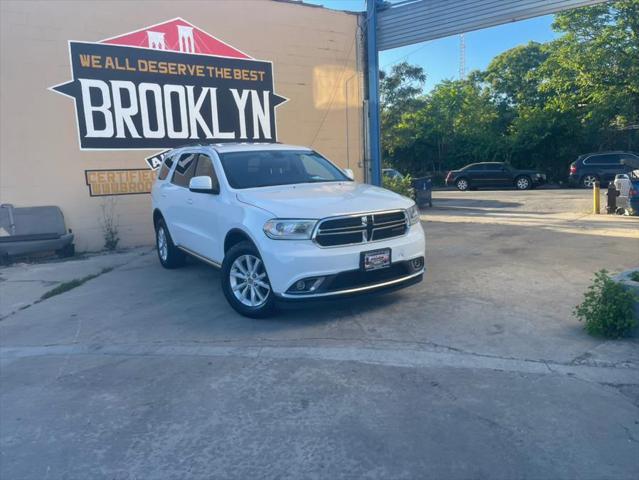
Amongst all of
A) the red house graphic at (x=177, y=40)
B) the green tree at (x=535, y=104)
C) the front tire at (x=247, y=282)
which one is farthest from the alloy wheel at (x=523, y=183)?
the front tire at (x=247, y=282)

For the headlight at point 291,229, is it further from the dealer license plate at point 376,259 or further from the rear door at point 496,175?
the rear door at point 496,175

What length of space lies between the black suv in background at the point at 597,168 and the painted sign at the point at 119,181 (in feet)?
61.6

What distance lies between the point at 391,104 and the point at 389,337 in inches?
1172

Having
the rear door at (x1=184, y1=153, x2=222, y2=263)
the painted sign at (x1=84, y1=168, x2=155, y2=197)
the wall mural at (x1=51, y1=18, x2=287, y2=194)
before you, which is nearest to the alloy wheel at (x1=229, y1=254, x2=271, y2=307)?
the rear door at (x1=184, y1=153, x2=222, y2=263)

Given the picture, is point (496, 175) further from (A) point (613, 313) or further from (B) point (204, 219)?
(A) point (613, 313)

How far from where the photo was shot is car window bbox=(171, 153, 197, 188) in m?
7.32

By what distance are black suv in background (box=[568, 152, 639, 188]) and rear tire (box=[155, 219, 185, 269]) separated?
19492 millimetres

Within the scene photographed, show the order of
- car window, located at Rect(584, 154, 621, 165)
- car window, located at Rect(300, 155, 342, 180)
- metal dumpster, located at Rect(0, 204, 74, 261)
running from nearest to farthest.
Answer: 1. car window, located at Rect(300, 155, 342, 180)
2. metal dumpster, located at Rect(0, 204, 74, 261)
3. car window, located at Rect(584, 154, 621, 165)

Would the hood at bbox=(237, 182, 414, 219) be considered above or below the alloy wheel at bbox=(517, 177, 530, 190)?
above

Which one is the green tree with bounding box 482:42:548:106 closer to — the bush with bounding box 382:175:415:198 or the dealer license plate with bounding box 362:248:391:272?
the bush with bounding box 382:175:415:198

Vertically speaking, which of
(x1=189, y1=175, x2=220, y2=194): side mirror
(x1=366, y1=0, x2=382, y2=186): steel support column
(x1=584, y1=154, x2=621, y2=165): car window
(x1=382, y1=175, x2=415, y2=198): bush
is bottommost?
(x1=382, y1=175, x2=415, y2=198): bush

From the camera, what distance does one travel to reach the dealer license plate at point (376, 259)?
5230 millimetres

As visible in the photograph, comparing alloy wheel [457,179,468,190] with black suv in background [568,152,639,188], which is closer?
black suv in background [568,152,639,188]

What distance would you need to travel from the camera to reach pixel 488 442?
3.21 m
